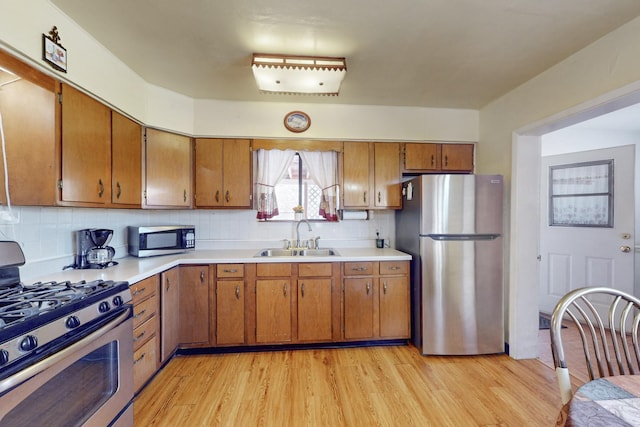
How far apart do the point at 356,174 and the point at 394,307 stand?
1403 mm

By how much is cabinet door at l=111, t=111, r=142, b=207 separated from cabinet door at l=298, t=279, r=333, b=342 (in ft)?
5.29

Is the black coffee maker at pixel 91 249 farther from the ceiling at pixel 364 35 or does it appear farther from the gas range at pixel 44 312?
the ceiling at pixel 364 35

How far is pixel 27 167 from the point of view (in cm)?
146

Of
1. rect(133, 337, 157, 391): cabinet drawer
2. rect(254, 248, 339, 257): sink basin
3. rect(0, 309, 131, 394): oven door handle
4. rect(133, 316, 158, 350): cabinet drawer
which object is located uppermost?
rect(254, 248, 339, 257): sink basin

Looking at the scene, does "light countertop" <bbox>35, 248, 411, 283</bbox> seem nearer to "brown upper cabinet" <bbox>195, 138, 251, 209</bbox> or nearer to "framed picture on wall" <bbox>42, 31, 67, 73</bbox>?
"brown upper cabinet" <bbox>195, 138, 251, 209</bbox>

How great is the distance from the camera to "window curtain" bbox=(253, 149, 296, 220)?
295 cm

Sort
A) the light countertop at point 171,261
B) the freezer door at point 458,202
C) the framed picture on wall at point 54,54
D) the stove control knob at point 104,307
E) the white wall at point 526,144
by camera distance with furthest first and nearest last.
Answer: the freezer door at point 458,202 → the white wall at point 526,144 → the light countertop at point 171,261 → the framed picture on wall at point 54,54 → the stove control knob at point 104,307

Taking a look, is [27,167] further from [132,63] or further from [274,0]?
[274,0]

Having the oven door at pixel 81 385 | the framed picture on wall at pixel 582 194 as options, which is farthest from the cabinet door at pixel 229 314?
the framed picture on wall at pixel 582 194

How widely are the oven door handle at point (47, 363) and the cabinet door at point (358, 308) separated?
1.82 m

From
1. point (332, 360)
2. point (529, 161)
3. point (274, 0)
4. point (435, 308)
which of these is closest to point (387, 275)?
point (435, 308)

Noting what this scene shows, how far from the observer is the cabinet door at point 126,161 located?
6.81ft

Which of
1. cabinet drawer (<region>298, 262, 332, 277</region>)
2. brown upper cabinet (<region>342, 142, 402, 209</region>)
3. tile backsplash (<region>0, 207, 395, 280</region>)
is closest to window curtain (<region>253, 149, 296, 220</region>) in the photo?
tile backsplash (<region>0, 207, 395, 280</region>)

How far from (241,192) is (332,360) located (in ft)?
6.02
